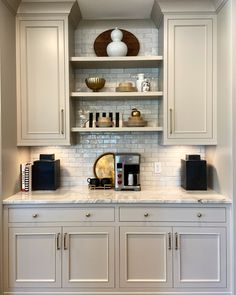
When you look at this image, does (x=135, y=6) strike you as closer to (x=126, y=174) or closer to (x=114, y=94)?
(x=114, y=94)

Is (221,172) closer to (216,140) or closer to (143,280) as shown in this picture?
(216,140)

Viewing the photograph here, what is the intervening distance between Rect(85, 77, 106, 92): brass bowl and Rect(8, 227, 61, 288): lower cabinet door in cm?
135

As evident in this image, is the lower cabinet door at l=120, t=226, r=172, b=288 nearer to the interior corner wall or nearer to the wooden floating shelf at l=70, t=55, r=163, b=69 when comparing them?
the interior corner wall

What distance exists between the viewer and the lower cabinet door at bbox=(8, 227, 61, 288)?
2684mm

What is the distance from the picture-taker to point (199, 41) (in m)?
2.91

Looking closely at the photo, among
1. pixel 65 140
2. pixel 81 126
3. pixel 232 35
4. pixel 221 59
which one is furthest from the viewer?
pixel 81 126

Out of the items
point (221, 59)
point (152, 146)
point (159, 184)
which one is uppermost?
point (221, 59)

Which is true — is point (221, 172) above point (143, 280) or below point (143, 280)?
above

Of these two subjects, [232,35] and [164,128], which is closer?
[232,35]

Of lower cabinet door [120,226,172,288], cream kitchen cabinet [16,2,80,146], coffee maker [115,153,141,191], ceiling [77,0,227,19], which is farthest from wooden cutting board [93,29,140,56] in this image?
lower cabinet door [120,226,172,288]

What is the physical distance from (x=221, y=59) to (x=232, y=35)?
10.6 inches

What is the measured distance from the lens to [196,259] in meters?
2.67

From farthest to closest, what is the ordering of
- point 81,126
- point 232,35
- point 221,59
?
1. point 81,126
2. point 221,59
3. point 232,35

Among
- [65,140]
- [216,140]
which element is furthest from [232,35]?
[65,140]
